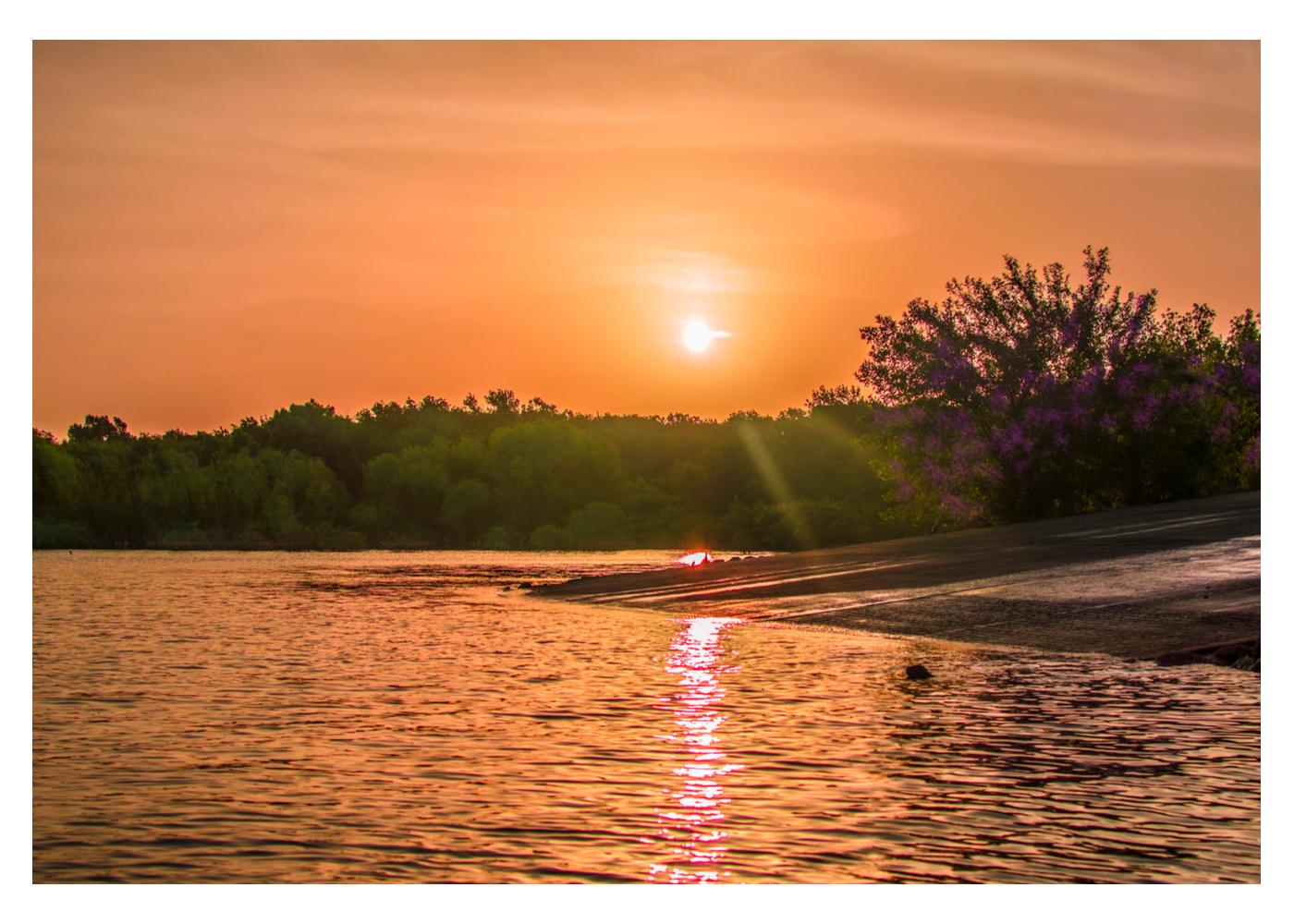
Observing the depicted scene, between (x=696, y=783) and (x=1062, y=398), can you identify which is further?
(x=1062, y=398)

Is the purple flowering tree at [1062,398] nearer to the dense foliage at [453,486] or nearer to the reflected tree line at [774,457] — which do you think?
the reflected tree line at [774,457]

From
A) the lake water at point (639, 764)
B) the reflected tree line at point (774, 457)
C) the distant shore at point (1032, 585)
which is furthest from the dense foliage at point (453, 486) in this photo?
the lake water at point (639, 764)

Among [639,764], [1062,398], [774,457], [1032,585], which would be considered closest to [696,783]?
[639,764]

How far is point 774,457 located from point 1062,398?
8330 cm

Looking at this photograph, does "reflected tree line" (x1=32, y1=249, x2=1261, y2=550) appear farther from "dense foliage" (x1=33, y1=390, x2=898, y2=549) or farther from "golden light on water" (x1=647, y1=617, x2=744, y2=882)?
"golden light on water" (x1=647, y1=617, x2=744, y2=882)

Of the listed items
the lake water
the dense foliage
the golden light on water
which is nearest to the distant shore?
the lake water

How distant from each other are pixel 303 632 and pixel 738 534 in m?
93.7

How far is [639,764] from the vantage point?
44.0ft

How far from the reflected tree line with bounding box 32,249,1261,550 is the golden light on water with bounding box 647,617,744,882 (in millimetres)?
29072

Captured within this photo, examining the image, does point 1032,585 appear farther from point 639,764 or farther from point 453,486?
point 453,486

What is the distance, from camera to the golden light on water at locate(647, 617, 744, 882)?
993cm

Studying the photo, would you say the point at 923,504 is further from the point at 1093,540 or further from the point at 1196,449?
the point at 1093,540

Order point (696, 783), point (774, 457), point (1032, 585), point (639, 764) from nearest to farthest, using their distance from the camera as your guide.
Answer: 1. point (696, 783)
2. point (639, 764)
3. point (1032, 585)
4. point (774, 457)
